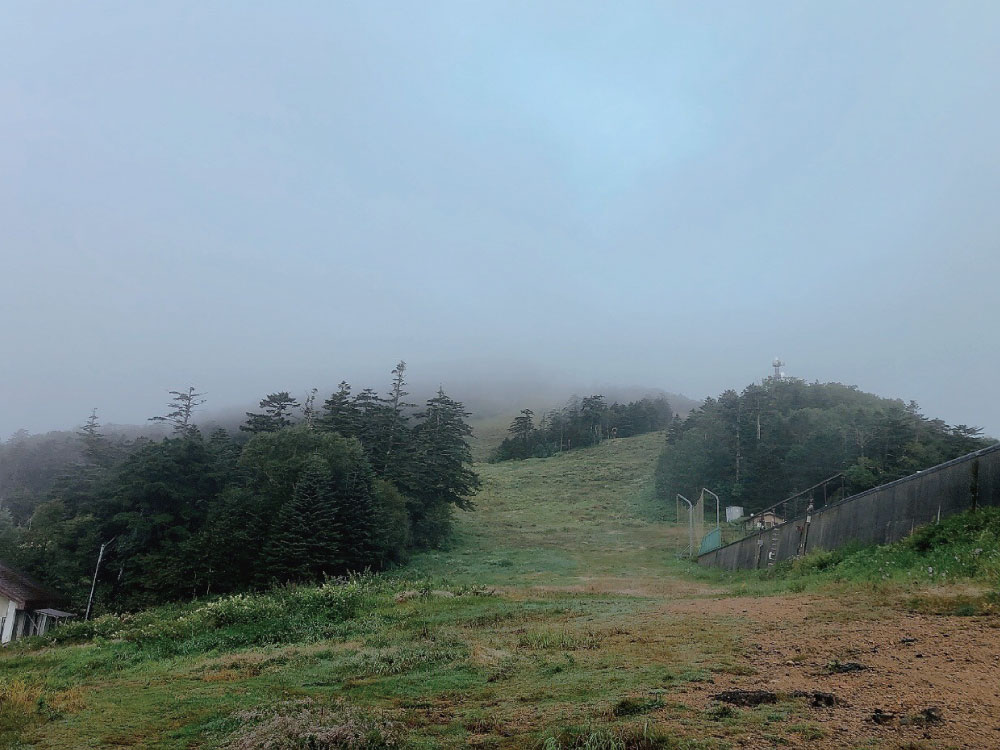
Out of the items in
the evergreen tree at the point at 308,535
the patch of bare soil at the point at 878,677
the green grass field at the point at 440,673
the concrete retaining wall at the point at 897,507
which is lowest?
the evergreen tree at the point at 308,535

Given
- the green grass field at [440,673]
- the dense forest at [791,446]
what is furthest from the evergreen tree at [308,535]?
the dense forest at [791,446]

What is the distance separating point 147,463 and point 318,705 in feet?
144

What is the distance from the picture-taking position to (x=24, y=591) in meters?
39.7

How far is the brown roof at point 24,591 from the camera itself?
38.0 meters

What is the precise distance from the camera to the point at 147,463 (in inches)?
1780

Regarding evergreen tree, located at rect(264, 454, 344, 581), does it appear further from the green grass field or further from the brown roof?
the brown roof

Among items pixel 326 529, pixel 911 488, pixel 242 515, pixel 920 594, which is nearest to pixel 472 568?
pixel 326 529

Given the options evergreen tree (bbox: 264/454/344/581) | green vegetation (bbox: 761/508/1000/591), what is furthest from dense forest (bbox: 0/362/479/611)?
green vegetation (bbox: 761/508/1000/591)

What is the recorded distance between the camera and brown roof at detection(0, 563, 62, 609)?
37969 mm

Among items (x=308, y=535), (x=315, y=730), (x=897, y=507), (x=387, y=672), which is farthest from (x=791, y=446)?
(x=315, y=730)

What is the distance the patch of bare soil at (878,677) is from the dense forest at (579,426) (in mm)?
115361

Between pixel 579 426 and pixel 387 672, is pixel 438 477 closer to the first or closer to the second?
pixel 387 672

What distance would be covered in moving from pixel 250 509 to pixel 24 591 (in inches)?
551

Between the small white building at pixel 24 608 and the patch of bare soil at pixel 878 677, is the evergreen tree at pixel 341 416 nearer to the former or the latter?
the small white building at pixel 24 608
